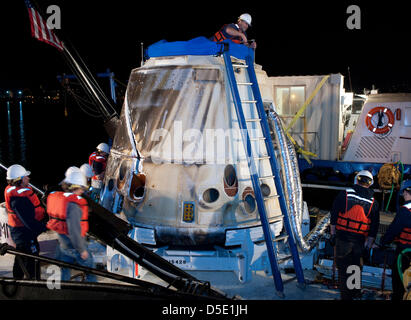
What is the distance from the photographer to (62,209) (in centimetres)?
513

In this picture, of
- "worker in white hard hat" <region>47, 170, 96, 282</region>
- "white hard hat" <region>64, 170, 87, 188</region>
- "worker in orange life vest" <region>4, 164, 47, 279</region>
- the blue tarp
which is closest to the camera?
"worker in white hard hat" <region>47, 170, 96, 282</region>

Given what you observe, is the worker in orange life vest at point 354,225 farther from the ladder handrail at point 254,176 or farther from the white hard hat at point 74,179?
the white hard hat at point 74,179

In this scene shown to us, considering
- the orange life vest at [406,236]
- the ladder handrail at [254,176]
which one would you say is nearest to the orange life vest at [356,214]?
the orange life vest at [406,236]

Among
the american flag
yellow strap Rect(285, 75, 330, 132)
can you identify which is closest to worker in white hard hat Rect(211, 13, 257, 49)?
the american flag

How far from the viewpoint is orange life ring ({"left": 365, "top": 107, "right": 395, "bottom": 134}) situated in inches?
518

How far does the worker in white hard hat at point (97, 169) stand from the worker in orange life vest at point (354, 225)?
255 inches

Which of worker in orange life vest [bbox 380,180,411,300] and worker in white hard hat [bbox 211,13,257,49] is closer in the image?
worker in orange life vest [bbox 380,180,411,300]

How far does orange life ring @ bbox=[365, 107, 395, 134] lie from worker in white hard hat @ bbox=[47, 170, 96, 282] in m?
11.1

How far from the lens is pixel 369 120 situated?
44.0 feet

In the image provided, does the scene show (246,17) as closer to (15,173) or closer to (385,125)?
(15,173)

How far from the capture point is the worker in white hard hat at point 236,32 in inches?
309

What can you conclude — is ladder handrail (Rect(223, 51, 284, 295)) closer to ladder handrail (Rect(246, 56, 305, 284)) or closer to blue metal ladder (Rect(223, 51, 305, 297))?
blue metal ladder (Rect(223, 51, 305, 297))

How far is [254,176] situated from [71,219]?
3202 mm

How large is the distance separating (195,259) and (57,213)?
255cm
